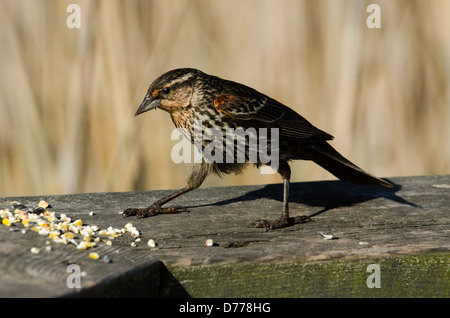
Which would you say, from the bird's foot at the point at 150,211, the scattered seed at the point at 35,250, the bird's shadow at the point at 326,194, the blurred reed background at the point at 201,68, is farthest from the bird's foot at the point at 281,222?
the blurred reed background at the point at 201,68

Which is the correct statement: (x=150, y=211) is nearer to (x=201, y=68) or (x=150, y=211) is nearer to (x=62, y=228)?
(x=62, y=228)

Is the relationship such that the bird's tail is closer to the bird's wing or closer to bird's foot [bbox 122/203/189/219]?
the bird's wing

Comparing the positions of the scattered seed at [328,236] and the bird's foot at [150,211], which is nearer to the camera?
the scattered seed at [328,236]

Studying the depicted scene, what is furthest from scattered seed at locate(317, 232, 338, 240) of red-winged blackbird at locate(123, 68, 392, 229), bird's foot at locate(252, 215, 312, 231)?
red-winged blackbird at locate(123, 68, 392, 229)

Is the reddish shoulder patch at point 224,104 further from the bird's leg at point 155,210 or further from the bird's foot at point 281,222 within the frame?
the bird's foot at point 281,222

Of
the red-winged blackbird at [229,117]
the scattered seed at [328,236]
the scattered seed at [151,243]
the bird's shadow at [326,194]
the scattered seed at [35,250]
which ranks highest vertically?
the red-winged blackbird at [229,117]

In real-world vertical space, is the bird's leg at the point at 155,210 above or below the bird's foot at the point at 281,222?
above
